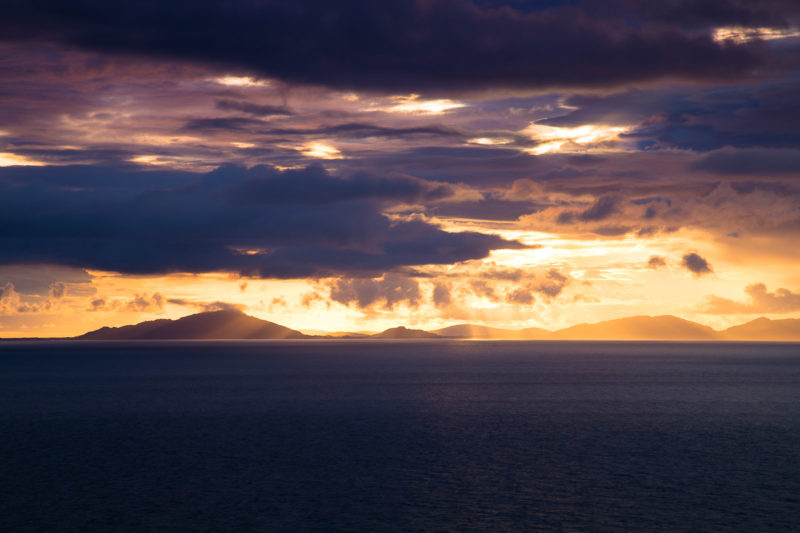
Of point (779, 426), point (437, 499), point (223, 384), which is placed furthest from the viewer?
point (223, 384)

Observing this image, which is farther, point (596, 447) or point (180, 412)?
point (180, 412)

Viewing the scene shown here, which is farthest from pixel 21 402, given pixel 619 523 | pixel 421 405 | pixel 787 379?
pixel 787 379

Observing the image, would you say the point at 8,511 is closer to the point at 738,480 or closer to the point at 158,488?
the point at 158,488

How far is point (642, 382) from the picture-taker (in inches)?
6093

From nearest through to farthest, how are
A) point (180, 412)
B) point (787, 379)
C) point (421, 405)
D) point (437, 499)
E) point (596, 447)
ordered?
point (437, 499)
point (596, 447)
point (180, 412)
point (421, 405)
point (787, 379)

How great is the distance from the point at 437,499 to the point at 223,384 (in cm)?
10665

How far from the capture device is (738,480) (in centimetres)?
5056

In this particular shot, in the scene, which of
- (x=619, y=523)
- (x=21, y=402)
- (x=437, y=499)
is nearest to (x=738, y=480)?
(x=619, y=523)

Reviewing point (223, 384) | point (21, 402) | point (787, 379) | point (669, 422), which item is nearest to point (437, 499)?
point (669, 422)

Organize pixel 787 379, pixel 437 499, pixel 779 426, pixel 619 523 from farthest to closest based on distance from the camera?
pixel 787 379 → pixel 779 426 → pixel 437 499 → pixel 619 523

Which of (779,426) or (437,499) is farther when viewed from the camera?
(779,426)

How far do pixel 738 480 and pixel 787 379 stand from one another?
136990 mm

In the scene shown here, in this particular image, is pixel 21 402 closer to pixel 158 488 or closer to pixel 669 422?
A: pixel 158 488

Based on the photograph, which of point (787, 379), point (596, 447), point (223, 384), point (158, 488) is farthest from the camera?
point (787, 379)
